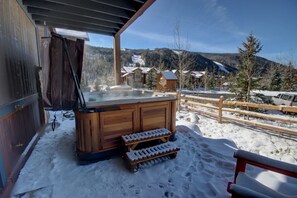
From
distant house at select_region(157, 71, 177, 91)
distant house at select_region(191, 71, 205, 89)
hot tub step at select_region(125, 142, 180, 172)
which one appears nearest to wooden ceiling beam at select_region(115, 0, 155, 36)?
hot tub step at select_region(125, 142, 180, 172)

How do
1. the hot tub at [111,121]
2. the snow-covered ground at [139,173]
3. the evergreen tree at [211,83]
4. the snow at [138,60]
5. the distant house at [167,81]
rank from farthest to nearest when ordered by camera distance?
1. the snow at [138,60]
2. the evergreen tree at [211,83]
3. the distant house at [167,81]
4. the hot tub at [111,121]
5. the snow-covered ground at [139,173]

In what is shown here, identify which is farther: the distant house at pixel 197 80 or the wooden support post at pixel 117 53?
the distant house at pixel 197 80

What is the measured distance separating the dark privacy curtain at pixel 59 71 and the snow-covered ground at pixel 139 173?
90 cm

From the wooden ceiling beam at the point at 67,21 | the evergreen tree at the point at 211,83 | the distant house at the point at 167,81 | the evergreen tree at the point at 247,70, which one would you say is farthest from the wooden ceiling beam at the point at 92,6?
the evergreen tree at the point at 211,83

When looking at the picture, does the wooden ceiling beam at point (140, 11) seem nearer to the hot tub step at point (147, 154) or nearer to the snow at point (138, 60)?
the hot tub step at point (147, 154)

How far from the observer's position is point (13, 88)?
1945mm

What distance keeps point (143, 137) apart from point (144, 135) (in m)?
0.07

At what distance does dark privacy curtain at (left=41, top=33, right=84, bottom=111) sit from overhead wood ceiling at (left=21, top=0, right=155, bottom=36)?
46.3 inches

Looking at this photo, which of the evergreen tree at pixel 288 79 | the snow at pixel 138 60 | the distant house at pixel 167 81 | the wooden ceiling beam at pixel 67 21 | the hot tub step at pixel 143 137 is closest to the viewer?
the hot tub step at pixel 143 137

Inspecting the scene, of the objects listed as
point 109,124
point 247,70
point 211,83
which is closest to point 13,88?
point 109,124

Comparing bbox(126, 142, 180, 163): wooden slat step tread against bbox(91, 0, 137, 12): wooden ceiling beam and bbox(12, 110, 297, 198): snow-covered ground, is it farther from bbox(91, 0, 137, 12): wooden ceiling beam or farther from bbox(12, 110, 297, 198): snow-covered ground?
bbox(91, 0, 137, 12): wooden ceiling beam

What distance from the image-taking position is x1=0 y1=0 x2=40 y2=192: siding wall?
5.42 feet

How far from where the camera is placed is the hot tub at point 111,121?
81.3 inches

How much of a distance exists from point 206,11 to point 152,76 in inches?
397
